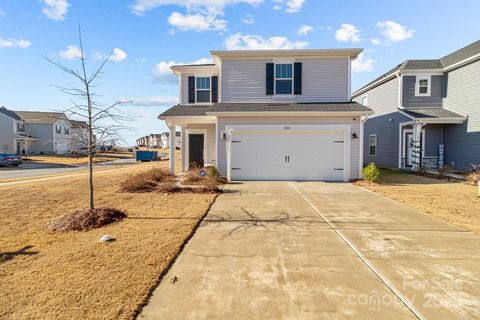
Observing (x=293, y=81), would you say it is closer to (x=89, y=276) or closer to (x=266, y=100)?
(x=266, y=100)

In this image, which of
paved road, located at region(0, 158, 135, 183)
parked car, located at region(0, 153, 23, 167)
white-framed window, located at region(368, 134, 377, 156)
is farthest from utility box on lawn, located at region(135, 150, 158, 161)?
white-framed window, located at region(368, 134, 377, 156)

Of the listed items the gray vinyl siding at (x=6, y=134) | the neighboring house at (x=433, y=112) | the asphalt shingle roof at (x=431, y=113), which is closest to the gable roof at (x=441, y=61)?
the neighboring house at (x=433, y=112)

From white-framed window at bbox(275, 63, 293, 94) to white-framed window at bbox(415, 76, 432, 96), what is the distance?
393 inches

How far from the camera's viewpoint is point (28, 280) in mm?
3338

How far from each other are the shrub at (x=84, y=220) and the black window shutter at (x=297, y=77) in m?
10.4

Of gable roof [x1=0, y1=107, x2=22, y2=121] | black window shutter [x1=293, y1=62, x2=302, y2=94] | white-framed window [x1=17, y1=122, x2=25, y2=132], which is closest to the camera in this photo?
black window shutter [x1=293, y1=62, x2=302, y2=94]

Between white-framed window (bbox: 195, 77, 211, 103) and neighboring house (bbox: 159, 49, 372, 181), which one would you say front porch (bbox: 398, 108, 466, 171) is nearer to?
neighboring house (bbox: 159, 49, 372, 181)

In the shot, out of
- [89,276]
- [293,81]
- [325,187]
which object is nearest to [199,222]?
[89,276]

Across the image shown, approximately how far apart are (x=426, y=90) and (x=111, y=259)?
67.8ft

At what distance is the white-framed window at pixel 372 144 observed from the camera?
2081 cm

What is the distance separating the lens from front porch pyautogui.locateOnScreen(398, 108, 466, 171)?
609 inches

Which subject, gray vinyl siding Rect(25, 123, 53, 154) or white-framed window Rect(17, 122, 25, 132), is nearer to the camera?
white-framed window Rect(17, 122, 25, 132)

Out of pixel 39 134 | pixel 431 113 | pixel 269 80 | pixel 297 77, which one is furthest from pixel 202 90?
pixel 39 134

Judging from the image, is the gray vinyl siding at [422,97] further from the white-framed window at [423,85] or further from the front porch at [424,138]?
the front porch at [424,138]
